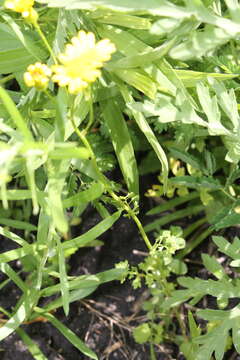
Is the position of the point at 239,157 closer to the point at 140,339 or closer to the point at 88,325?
the point at 140,339

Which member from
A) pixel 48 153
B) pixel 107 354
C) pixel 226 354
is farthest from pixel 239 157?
pixel 107 354

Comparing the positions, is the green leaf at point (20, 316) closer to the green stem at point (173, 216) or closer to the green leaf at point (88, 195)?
the green leaf at point (88, 195)

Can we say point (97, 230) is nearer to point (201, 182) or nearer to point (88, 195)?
point (88, 195)

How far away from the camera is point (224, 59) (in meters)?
1.18

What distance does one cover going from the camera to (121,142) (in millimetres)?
1221

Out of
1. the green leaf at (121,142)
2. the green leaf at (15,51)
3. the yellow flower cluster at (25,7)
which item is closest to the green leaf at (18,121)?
the yellow flower cluster at (25,7)

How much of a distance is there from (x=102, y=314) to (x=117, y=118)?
0.69 metres

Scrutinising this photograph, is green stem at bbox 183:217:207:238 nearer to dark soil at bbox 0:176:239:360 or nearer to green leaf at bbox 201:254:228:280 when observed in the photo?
dark soil at bbox 0:176:239:360

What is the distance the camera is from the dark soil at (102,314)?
162cm

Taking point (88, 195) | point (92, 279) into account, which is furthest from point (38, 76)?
point (92, 279)

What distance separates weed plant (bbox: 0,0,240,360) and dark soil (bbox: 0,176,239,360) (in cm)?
7

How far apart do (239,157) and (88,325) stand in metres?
0.78

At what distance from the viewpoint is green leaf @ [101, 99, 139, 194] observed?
1.22 m

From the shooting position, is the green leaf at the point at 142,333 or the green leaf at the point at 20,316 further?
the green leaf at the point at 142,333
